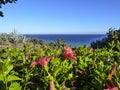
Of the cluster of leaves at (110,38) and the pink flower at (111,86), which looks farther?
the cluster of leaves at (110,38)

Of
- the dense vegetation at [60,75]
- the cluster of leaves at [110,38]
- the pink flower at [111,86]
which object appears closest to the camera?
the pink flower at [111,86]

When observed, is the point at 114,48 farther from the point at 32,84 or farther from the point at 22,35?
the point at 22,35

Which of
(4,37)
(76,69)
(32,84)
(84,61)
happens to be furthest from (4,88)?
→ (4,37)

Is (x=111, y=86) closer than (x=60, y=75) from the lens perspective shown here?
Yes

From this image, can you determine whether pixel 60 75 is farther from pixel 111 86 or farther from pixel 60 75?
pixel 111 86

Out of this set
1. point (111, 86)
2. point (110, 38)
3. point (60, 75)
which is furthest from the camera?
point (110, 38)

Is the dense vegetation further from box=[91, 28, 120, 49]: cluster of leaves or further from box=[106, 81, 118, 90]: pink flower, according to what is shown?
box=[91, 28, 120, 49]: cluster of leaves

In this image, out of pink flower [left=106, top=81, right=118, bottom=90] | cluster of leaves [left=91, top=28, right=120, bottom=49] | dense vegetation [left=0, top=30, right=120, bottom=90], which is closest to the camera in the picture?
pink flower [left=106, top=81, right=118, bottom=90]

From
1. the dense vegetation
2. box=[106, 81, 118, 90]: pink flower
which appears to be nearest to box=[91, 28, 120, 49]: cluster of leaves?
the dense vegetation

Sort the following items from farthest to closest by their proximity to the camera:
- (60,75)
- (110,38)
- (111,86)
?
(110,38) < (60,75) < (111,86)

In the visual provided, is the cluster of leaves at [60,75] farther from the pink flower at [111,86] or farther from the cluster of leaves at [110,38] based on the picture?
the cluster of leaves at [110,38]

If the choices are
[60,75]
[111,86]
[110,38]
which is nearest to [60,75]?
[60,75]

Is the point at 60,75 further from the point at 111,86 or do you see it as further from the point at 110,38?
the point at 110,38

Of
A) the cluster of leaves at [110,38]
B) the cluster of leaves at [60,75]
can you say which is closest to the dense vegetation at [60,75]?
the cluster of leaves at [60,75]
